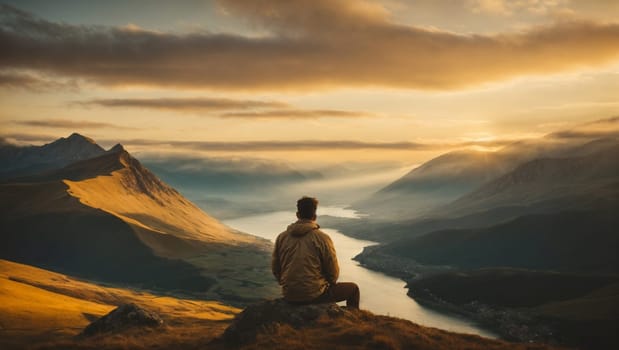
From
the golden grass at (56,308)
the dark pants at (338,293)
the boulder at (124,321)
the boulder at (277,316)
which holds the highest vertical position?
the dark pants at (338,293)

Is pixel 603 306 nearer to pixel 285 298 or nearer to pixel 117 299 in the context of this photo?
pixel 117 299

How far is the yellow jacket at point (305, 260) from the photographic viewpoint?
69.6 ft

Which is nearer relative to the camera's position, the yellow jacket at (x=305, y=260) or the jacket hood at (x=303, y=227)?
the jacket hood at (x=303, y=227)

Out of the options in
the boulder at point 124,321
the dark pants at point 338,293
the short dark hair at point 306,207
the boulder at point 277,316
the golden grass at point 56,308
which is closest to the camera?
the short dark hair at point 306,207

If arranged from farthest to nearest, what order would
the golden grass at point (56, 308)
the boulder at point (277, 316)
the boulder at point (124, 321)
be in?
the golden grass at point (56, 308) < the boulder at point (124, 321) < the boulder at point (277, 316)

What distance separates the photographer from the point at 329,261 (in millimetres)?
21547

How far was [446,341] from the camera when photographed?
2325 centimetres

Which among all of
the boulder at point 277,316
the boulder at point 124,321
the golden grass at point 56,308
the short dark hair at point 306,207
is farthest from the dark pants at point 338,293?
the boulder at point 124,321

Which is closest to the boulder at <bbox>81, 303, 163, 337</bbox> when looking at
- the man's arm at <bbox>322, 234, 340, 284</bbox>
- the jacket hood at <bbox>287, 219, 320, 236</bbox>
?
the man's arm at <bbox>322, 234, 340, 284</bbox>

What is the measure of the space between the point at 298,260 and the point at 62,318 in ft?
313

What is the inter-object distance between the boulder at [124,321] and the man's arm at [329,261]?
2278 cm

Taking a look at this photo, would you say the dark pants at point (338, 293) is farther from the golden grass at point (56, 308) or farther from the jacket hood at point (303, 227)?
the golden grass at point (56, 308)

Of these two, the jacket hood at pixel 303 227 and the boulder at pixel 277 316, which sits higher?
the jacket hood at pixel 303 227

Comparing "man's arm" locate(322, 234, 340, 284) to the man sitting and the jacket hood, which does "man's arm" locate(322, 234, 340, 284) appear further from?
the jacket hood
